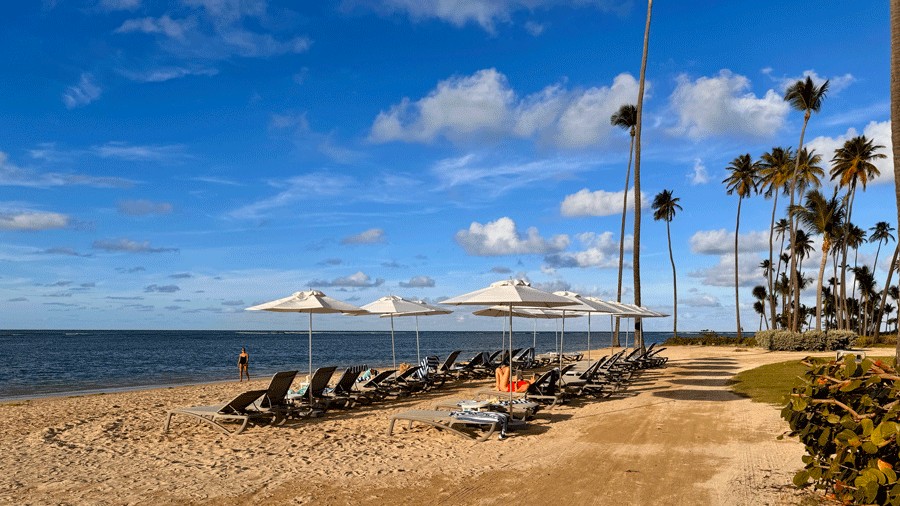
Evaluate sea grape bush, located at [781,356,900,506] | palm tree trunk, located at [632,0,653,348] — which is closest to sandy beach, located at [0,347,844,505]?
sea grape bush, located at [781,356,900,506]

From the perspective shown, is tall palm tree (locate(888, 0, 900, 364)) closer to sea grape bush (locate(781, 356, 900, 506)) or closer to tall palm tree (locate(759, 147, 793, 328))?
sea grape bush (locate(781, 356, 900, 506))

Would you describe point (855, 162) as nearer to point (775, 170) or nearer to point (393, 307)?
point (775, 170)

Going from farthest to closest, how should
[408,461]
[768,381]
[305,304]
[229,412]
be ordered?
[768,381] → [305,304] → [229,412] → [408,461]

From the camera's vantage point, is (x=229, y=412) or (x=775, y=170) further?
(x=775, y=170)

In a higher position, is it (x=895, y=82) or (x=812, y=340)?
(x=895, y=82)

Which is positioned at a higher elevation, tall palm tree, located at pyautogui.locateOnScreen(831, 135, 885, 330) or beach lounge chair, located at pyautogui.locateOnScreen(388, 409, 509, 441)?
tall palm tree, located at pyautogui.locateOnScreen(831, 135, 885, 330)

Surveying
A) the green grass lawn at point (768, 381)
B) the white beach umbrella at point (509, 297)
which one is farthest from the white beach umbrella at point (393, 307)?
the green grass lawn at point (768, 381)

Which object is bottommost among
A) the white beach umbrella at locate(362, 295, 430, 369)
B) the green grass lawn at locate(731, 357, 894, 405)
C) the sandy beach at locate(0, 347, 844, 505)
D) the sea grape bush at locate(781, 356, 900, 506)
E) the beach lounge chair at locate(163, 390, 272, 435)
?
the green grass lawn at locate(731, 357, 894, 405)

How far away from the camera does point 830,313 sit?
75000 millimetres

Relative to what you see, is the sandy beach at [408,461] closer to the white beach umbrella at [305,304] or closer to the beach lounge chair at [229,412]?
the beach lounge chair at [229,412]

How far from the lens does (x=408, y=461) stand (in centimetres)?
716

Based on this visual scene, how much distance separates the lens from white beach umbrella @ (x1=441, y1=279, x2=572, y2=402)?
9.39 meters

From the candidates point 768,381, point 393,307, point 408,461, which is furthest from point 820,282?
point 408,461

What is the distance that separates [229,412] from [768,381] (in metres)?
12.7
